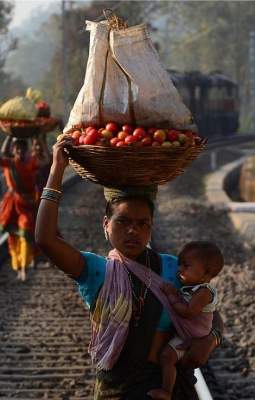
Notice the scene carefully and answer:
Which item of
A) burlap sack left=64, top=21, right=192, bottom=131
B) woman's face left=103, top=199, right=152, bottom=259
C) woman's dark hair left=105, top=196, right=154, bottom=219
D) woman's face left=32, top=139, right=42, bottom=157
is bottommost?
woman's face left=103, top=199, right=152, bottom=259

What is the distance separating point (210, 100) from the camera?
4188 centimetres

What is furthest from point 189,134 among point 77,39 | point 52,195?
point 77,39

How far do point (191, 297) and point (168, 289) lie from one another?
0.09m

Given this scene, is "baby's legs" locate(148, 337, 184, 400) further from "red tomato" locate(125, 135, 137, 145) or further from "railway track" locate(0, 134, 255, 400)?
"railway track" locate(0, 134, 255, 400)

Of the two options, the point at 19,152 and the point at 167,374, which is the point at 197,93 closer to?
the point at 19,152

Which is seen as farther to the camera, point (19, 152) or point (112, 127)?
point (19, 152)

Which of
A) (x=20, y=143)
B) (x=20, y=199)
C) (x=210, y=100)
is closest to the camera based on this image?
(x=20, y=143)

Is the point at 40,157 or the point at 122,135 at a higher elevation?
the point at 122,135

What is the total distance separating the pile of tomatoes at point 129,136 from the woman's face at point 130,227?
269mm

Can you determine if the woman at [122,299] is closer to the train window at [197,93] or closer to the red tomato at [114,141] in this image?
the red tomato at [114,141]

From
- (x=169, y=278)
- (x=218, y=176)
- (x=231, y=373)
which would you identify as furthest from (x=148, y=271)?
(x=218, y=176)

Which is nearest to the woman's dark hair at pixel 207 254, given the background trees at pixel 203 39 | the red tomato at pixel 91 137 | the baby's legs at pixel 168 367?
the baby's legs at pixel 168 367

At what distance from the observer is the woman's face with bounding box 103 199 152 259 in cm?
321

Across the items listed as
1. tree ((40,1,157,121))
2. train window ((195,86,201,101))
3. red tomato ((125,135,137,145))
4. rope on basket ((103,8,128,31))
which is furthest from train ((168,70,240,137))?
red tomato ((125,135,137,145))
